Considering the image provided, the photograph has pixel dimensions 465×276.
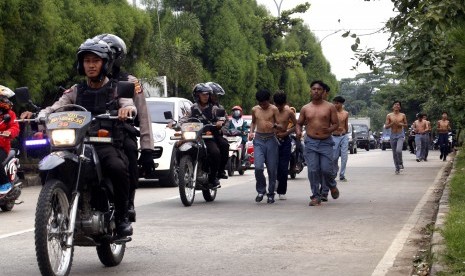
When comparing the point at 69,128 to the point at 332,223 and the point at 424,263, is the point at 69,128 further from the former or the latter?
the point at 332,223

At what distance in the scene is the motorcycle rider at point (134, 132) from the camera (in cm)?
838

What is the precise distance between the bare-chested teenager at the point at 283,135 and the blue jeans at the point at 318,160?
655 mm

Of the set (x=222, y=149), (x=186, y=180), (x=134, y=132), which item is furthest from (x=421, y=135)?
(x=134, y=132)

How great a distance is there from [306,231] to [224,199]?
5.20m

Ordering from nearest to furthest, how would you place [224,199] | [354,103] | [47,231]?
[47,231]
[224,199]
[354,103]

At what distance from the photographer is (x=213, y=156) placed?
1546 cm

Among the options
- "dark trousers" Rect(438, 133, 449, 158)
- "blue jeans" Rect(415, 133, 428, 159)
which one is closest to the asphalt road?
"blue jeans" Rect(415, 133, 428, 159)

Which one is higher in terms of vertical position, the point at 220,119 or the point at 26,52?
the point at 26,52

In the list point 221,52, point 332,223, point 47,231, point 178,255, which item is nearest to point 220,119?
point 332,223

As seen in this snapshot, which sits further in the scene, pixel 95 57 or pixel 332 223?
pixel 332 223

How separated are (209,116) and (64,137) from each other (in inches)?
321

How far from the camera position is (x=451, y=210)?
12250mm

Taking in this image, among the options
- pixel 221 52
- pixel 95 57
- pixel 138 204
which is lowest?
pixel 138 204

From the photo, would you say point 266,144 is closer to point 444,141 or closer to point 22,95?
point 22,95
